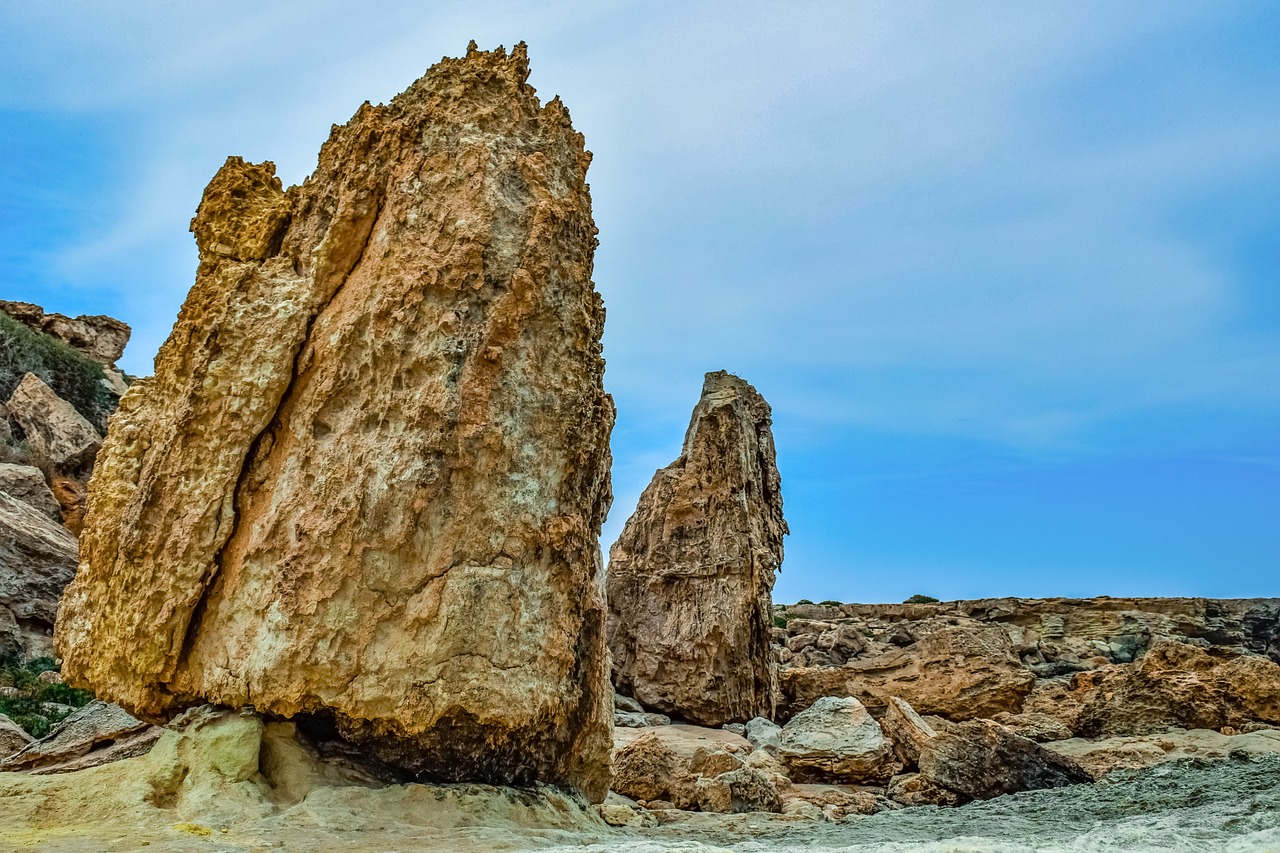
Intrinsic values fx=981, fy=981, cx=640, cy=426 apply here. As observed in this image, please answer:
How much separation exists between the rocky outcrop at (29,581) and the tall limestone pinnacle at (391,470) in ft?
33.1

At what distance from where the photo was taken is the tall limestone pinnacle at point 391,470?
5.62 metres

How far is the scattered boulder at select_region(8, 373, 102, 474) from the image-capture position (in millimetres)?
21609

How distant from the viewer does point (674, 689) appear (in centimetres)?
1727

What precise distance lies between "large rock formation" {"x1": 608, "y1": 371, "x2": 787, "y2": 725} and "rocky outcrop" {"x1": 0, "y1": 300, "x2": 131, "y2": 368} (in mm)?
22439

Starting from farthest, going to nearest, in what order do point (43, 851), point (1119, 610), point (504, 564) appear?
point (1119, 610)
point (504, 564)
point (43, 851)

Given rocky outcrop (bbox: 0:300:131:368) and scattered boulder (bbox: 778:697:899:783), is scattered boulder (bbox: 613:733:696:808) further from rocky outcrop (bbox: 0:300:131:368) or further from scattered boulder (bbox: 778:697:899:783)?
rocky outcrop (bbox: 0:300:131:368)

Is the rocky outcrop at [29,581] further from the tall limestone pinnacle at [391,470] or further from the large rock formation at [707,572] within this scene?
the tall limestone pinnacle at [391,470]

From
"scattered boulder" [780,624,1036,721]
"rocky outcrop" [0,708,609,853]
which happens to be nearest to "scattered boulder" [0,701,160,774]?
"rocky outcrop" [0,708,609,853]

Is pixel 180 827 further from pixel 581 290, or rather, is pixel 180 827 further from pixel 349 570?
pixel 581 290

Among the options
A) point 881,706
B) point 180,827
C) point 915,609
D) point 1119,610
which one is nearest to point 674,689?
point 881,706

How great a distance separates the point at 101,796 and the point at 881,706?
43.9ft

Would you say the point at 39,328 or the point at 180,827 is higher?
the point at 39,328

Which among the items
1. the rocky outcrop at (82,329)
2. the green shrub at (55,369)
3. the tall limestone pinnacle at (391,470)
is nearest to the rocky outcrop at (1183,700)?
the tall limestone pinnacle at (391,470)

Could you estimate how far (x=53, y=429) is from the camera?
72.7 feet
